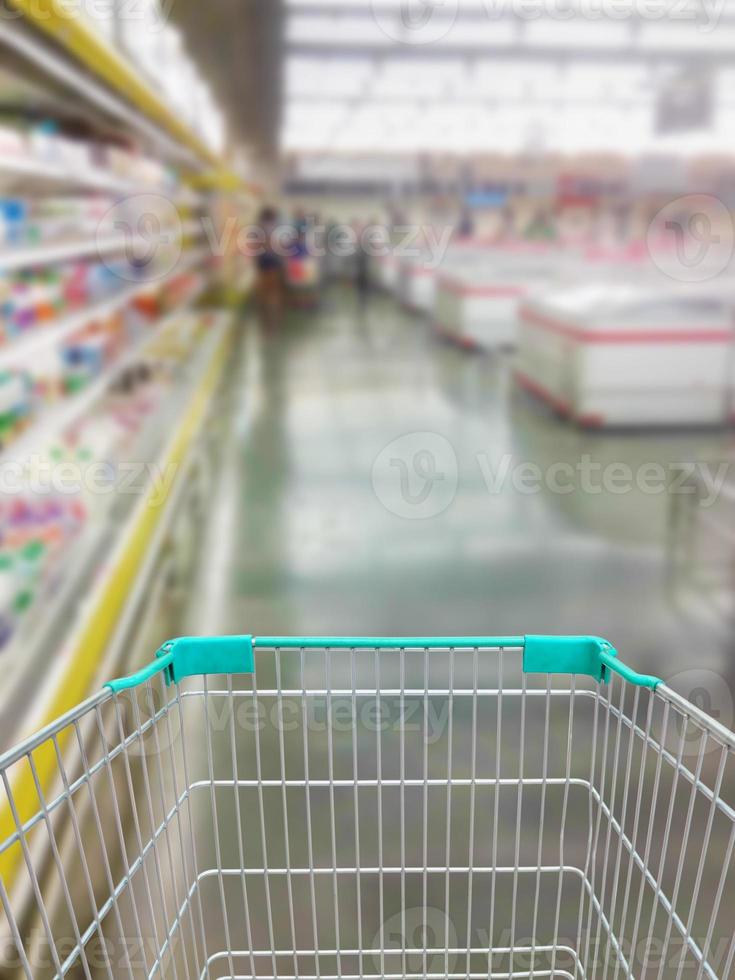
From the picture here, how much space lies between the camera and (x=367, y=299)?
16.9 feet

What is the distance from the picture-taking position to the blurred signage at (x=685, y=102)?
173 inches

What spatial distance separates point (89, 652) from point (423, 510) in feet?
6.62

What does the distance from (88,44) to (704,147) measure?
321 cm

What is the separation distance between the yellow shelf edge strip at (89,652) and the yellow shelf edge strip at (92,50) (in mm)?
1664

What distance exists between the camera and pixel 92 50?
9.53ft

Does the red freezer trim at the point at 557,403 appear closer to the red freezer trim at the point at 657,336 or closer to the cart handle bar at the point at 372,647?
the red freezer trim at the point at 657,336

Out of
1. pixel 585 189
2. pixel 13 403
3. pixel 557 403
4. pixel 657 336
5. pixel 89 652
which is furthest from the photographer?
pixel 557 403

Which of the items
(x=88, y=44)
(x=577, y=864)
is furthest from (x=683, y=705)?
(x=88, y=44)

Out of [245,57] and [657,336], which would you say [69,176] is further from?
[657,336]

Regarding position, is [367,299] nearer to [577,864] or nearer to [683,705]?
[577,864]

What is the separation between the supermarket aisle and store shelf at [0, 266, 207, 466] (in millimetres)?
796

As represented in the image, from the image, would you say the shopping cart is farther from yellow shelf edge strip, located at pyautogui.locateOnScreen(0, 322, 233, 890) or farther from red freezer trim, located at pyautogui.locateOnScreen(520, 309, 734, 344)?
red freezer trim, located at pyautogui.locateOnScreen(520, 309, 734, 344)

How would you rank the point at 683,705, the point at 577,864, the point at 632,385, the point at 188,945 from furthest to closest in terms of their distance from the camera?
the point at 632,385, the point at 577,864, the point at 188,945, the point at 683,705

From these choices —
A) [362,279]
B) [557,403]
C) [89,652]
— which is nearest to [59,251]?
[89,652]
